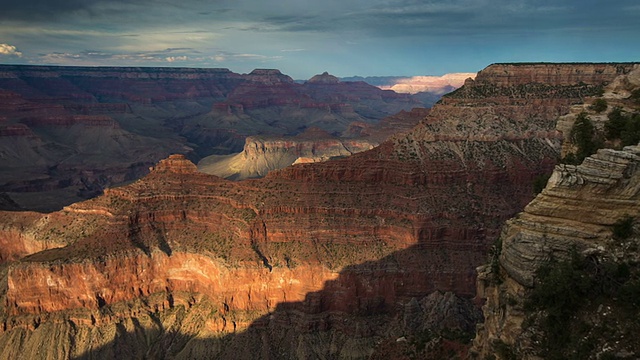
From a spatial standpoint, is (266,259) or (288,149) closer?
(266,259)

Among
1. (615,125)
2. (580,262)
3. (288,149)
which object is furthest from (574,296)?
(288,149)

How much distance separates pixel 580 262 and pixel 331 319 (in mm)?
44595

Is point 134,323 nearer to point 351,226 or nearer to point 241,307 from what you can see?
point 241,307

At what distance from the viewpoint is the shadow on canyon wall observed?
60.3m

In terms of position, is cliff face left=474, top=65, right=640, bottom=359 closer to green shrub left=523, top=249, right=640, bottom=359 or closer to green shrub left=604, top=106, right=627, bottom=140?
green shrub left=523, top=249, right=640, bottom=359

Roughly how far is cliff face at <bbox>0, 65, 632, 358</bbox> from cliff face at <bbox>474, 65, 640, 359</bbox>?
108ft

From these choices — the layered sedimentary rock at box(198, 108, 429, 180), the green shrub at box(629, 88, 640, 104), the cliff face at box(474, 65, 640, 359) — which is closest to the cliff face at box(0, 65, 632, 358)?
the green shrub at box(629, 88, 640, 104)

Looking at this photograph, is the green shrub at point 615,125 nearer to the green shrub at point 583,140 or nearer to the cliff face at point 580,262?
the green shrub at point 583,140

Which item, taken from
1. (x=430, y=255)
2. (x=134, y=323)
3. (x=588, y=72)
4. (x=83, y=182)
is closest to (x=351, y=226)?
(x=430, y=255)

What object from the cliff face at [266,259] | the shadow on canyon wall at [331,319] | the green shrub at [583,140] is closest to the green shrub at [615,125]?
the green shrub at [583,140]

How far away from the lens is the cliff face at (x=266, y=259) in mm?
61219

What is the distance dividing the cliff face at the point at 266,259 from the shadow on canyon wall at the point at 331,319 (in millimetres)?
154

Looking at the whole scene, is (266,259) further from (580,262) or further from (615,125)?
(580,262)

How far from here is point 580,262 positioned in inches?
862
